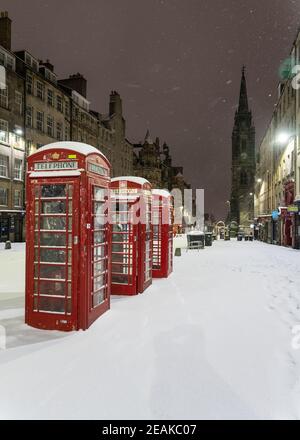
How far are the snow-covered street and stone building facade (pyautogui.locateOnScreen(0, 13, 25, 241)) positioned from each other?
27.5m

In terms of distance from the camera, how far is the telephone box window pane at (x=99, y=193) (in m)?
6.28

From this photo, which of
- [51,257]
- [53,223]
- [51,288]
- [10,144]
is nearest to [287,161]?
[10,144]

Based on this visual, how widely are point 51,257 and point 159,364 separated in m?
2.63

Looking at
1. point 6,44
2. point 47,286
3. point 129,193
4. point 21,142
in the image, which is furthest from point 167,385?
point 6,44

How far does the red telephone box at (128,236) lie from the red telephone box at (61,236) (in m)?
2.38

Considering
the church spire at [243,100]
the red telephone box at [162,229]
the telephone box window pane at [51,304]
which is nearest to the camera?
the telephone box window pane at [51,304]

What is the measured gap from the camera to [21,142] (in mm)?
35344

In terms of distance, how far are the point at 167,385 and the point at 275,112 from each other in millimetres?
39816

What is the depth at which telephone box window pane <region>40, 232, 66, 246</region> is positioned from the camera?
584cm

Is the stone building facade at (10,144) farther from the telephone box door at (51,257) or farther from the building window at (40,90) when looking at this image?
the telephone box door at (51,257)

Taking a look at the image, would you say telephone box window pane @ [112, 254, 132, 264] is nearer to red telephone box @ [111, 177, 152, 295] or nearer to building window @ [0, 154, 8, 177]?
red telephone box @ [111, 177, 152, 295]

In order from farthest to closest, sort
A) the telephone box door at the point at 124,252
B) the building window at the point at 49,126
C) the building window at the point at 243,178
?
the building window at the point at 243,178 → the building window at the point at 49,126 → the telephone box door at the point at 124,252

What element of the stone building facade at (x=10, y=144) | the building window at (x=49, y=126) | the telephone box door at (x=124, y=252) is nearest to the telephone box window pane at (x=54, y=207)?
the telephone box door at (x=124, y=252)
